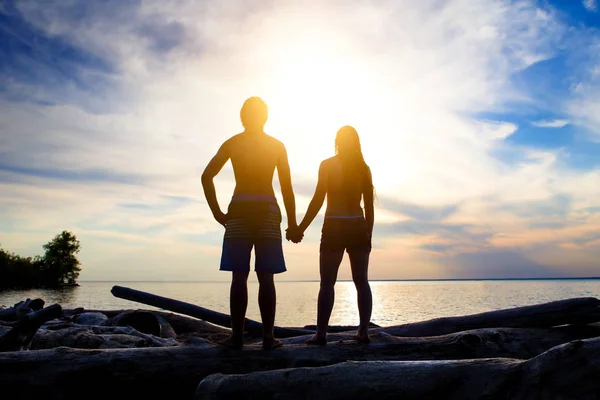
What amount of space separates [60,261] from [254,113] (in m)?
108

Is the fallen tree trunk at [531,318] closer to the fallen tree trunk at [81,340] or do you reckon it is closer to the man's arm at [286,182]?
the man's arm at [286,182]

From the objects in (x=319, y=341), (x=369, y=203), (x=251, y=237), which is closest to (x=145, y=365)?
(x=251, y=237)

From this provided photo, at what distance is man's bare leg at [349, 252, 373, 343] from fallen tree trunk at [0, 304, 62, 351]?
3.90m

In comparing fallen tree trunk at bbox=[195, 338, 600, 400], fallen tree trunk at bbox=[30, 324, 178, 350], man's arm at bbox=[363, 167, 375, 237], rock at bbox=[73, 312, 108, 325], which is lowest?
rock at bbox=[73, 312, 108, 325]

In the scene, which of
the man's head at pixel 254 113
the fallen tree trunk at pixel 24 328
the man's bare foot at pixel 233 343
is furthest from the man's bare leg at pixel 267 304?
the fallen tree trunk at pixel 24 328

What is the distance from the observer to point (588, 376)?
3.23 metres

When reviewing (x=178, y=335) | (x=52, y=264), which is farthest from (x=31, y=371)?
(x=52, y=264)

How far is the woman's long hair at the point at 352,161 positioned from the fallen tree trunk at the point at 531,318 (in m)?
4.28

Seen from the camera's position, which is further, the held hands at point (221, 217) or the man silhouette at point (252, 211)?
the held hands at point (221, 217)

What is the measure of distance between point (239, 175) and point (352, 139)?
1719 millimetres

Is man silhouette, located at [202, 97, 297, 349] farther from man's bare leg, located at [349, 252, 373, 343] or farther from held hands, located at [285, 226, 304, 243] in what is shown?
man's bare leg, located at [349, 252, 373, 343]

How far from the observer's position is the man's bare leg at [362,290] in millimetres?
5539

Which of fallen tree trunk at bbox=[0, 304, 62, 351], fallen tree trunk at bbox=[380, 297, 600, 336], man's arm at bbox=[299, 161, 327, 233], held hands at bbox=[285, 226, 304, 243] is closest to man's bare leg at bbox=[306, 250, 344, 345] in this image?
held hands at bbox=[285, 226, 304, 243]

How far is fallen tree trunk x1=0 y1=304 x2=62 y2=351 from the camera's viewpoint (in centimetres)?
561
